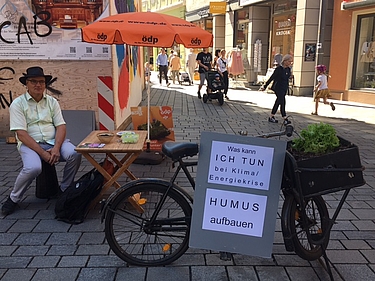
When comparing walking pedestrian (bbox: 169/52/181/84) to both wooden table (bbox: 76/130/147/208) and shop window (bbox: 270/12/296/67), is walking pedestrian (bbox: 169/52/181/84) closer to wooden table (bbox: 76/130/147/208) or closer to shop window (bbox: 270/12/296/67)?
shop window (bbox: 270/12/296/67)

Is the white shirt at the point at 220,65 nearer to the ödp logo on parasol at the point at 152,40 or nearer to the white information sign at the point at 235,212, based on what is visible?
the ödp logo on parasol at the point at 152,40

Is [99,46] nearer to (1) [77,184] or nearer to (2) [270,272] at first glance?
(1) [77,184]

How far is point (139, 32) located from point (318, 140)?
279cm

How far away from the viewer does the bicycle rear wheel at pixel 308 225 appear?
277 centimetres

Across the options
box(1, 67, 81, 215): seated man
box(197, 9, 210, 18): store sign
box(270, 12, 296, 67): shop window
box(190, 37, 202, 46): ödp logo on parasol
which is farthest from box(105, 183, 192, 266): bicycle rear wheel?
box(197, 9, 210, 18): store sign

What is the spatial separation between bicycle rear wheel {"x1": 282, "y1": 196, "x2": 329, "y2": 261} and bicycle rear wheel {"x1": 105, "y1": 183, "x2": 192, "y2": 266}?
0.75 m

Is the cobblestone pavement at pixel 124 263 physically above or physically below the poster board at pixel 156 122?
below

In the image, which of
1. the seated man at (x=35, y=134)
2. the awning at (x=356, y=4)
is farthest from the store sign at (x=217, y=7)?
the seated man at (x=35, y=134)

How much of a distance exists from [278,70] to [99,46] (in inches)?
170

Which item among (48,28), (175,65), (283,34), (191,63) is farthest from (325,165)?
(191,63)

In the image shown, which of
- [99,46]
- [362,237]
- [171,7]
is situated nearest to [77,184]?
[362,237]

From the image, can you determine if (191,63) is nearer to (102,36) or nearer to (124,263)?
(102,36)

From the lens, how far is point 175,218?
2959 mm

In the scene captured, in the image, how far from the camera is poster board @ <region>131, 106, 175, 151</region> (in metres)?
5.90
